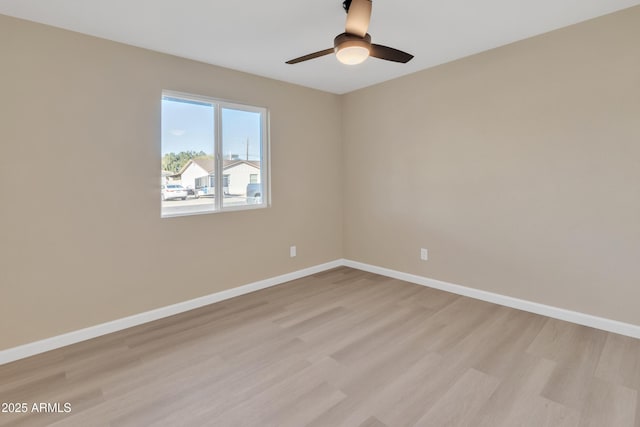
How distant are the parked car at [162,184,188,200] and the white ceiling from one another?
122cm

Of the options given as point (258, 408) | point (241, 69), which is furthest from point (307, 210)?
point (258, 408)

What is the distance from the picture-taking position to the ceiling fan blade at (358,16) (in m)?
1.82

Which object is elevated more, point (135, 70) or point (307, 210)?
point (135, 70)

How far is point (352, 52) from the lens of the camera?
197 cm

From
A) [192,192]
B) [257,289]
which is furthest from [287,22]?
[257,289]

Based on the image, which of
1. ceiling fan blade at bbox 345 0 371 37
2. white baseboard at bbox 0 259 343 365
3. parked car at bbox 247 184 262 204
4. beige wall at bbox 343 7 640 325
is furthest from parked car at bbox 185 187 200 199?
beige wall at bbox 343 7 640 325

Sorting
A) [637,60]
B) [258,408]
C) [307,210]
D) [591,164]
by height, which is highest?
[637,60]

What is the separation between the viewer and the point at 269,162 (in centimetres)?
375

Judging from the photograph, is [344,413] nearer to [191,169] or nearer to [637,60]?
[191,169]

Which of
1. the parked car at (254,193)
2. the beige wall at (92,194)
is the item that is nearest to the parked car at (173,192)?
the beige wall at (92,194)

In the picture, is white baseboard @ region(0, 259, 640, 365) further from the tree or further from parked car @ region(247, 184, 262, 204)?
the tree

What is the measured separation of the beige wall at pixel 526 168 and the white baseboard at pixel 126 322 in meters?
1.64

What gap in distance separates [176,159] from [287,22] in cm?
159

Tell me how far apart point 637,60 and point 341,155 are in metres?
3.01
